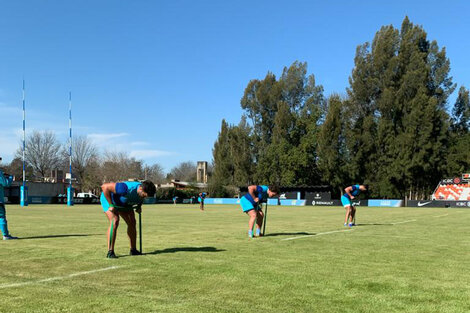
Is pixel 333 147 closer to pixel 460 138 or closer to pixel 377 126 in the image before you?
pixel 377 126

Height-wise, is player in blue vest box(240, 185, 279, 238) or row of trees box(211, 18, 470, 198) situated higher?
row of trees box(211, 18, 470, 198)

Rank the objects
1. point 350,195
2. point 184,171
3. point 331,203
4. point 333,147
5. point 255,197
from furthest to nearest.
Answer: point 184,171 → point 333,147 → point 331,203 → point 350,195 → point 255,197

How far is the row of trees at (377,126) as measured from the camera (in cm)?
6316

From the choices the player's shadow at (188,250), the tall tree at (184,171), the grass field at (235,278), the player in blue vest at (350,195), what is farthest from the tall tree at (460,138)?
the tall tree at (184,171)

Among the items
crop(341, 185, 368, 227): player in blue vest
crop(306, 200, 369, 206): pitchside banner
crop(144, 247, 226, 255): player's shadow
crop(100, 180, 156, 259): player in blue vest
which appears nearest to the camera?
crop(100, 180, 156, 259): player in blue vest

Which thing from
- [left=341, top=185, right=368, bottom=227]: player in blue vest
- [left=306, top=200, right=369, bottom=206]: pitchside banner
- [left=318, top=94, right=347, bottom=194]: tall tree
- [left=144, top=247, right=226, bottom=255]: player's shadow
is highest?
[left=318, top=94, right=347, bottom=194]: tall tree

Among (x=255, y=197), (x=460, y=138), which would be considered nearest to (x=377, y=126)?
(x=460, y=138)

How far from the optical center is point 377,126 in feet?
218

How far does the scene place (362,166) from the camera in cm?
6812

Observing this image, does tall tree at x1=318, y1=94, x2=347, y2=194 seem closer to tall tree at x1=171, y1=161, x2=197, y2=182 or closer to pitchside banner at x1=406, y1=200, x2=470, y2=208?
pitchside banner at x1=406, y1=200, x2=470, y2=208

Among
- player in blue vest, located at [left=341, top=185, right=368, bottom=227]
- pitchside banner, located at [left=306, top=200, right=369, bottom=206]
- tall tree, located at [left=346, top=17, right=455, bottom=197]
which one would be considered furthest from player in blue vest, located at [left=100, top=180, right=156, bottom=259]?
tall tree, located at [left=346, top=17, right=455, bottom=197]

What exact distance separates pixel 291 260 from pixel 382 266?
1841 millimetres

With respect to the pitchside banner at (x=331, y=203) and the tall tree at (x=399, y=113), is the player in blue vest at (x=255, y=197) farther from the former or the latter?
the tall tree at (x=399, y=113)

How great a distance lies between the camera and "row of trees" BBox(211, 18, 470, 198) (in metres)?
63.2
